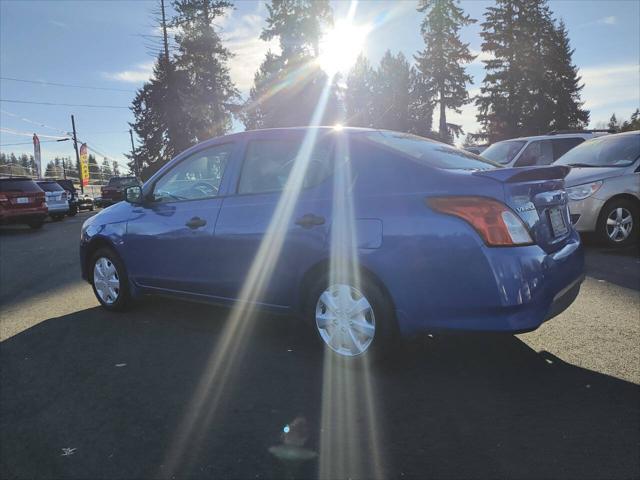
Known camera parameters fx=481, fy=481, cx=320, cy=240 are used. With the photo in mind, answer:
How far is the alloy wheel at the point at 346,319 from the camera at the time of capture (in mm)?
3156

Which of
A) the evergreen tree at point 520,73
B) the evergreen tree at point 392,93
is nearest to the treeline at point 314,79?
the evergreen tree at point 520,73

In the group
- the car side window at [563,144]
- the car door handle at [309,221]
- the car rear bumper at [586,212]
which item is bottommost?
the car rear bumper at [586,212]

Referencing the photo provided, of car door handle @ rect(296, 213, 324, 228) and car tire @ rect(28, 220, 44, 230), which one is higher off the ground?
car door handle @ rect(296, 213, 324, 228)

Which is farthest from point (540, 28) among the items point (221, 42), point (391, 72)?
point (221, 42)

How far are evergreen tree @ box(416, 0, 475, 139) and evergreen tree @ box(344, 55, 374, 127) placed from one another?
14.5 metres

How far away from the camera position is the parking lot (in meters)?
2.30

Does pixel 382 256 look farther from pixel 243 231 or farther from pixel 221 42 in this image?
pixel 221 42

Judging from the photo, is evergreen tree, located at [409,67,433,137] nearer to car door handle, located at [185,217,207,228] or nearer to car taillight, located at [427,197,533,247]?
car door handle, located at [185,217,207,228]

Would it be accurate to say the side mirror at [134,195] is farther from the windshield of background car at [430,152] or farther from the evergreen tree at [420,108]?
the evergreen tree at [420,108]

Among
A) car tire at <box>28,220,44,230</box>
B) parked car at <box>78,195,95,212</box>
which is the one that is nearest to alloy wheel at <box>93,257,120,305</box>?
car tire at <box>28,220,44,230</box>

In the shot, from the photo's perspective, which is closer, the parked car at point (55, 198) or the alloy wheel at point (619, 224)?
the alloy wheel at point (619, 224)

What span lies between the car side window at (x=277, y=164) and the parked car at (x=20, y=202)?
13953 mm

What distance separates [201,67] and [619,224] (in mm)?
43290

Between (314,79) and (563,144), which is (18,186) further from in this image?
(314,79)
